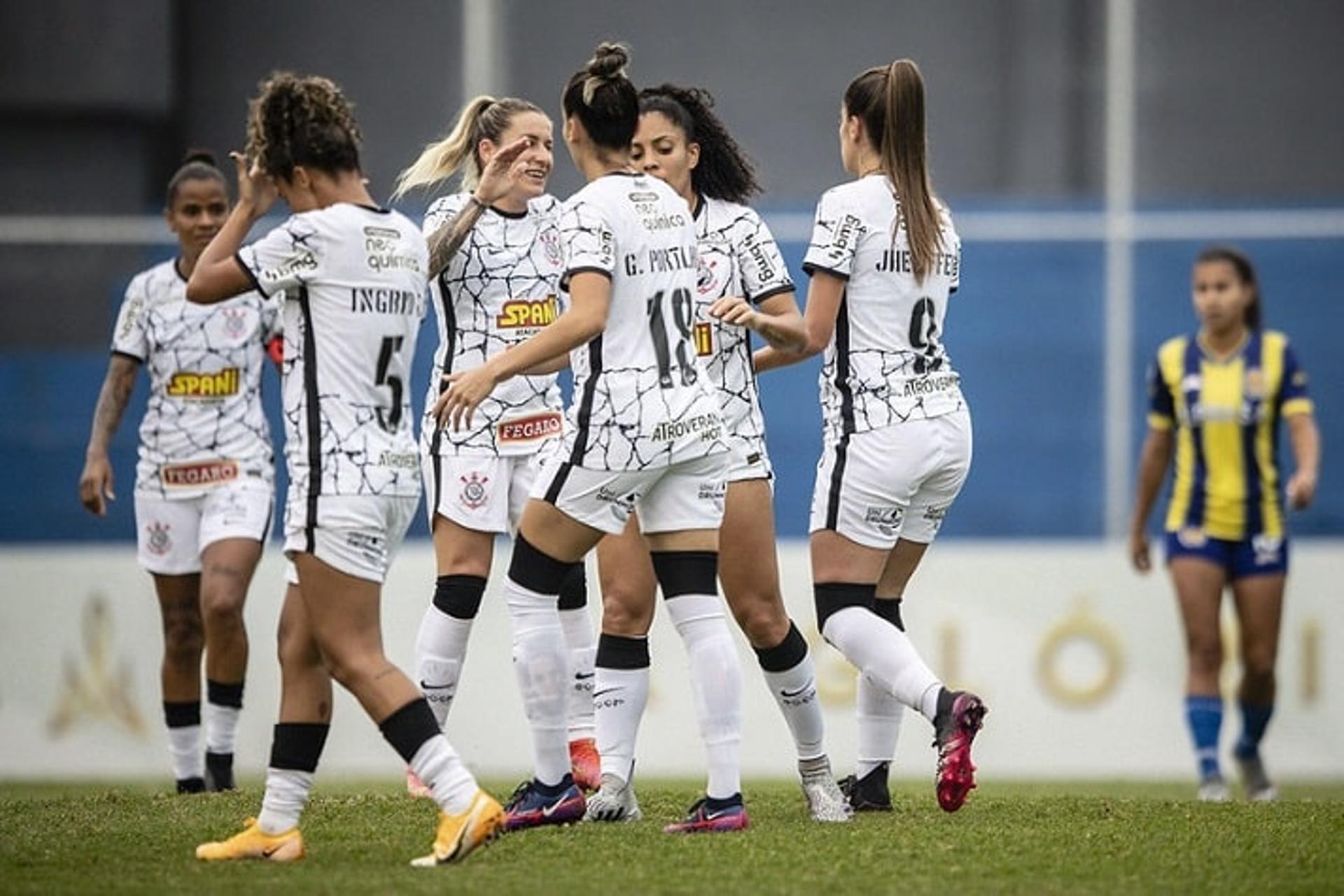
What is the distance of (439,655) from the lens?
8195 mm

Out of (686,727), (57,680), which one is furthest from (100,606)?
(686,727)

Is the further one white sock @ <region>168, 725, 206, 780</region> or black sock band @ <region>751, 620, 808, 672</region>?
white sock @ <region>168, 725, 206, 780</region>

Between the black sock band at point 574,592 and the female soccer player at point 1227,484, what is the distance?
3.46 m

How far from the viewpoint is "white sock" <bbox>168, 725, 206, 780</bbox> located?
955cm

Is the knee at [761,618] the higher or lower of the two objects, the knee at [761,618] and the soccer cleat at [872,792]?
the higher

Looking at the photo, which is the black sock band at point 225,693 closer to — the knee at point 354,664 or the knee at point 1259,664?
the knee at point 354,664

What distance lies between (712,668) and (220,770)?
10.7ft

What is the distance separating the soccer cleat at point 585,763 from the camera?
8.16m

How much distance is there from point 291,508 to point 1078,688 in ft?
26.3

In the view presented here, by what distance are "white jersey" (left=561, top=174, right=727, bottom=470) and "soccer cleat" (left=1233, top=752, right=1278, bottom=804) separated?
477cm

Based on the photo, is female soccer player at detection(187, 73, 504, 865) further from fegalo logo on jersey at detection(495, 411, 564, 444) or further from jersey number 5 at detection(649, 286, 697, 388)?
fegalo logo on jersey at detection(495, 411, 564, 444)

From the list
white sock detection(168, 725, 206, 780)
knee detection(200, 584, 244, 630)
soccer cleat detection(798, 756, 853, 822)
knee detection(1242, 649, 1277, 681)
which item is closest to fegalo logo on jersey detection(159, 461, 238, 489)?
knee detection(200, 584, 244, 630)

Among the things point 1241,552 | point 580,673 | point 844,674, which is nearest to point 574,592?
point 580,673

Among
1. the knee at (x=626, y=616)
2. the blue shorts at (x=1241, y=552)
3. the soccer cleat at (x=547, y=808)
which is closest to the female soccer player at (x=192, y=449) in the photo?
the knee at (x=626, y=616)
